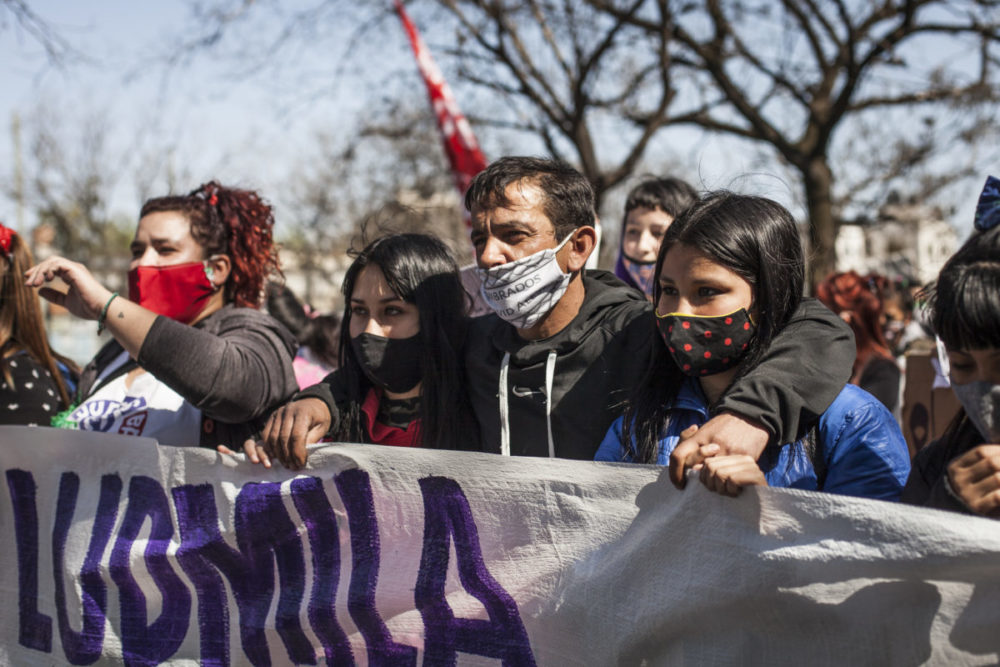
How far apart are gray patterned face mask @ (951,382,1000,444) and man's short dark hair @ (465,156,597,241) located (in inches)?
49.4

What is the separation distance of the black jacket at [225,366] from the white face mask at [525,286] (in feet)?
2.68

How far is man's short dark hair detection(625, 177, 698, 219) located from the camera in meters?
4.26

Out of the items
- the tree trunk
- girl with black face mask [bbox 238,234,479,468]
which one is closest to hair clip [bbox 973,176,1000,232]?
girl with black face mask [bbox 238,234,479,468]

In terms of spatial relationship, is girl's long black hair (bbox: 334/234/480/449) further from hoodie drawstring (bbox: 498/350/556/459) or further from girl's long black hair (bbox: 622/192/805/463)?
girl's long black hair (bbox: 622/192/805/463)

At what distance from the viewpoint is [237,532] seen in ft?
8.72

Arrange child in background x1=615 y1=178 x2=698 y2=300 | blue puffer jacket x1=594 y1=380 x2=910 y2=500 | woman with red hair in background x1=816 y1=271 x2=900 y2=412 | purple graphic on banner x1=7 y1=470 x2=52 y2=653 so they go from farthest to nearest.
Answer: woman with red hair in background x1=816 y1=271 x2=900 y2=412 → child in background x1=615 y1=178 x2=698 y2=300 → purple graphic on banner x1=7 y1=470 x2=52 y2=653 → blue puffer jacket x1=594 y1=380 x2=910 y2=500

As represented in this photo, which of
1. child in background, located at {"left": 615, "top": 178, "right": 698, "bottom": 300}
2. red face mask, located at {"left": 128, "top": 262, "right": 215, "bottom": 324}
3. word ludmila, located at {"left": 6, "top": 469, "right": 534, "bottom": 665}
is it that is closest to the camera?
word ludmila, located at {"left": 6, "top": 469, "right": 534, "bottom": 665}

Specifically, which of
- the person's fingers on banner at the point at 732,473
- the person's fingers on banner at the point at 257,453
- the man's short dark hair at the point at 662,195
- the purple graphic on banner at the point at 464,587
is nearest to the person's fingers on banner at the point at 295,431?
the person's fingers on banner at the point at 257,453

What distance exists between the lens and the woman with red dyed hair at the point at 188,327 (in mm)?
2795

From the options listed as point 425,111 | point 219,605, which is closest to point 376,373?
point 219,605

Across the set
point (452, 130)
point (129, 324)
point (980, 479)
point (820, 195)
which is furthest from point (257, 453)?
point (820, 195)

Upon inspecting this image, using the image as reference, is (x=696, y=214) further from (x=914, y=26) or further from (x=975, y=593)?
(x=914, y=26)

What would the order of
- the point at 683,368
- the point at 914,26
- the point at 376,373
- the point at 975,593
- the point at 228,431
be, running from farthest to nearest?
the point at 914,26, the point at 228,431, the point at 376,373, the point at 683,368, the point at 975,593

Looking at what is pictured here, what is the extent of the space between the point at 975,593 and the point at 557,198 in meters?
1.50
